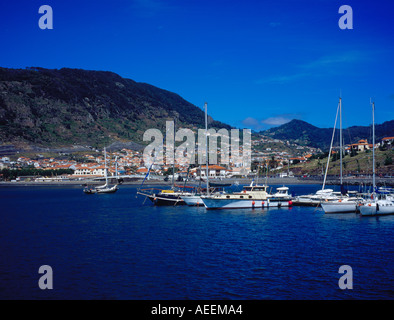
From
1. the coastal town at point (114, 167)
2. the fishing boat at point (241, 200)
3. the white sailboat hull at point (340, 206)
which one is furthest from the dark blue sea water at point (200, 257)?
the coastal town at point (114, 167)

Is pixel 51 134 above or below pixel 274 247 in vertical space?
above

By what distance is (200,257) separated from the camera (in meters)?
21.2

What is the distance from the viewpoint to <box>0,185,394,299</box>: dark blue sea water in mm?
15805

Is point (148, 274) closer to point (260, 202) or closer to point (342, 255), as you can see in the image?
point (342, 255)

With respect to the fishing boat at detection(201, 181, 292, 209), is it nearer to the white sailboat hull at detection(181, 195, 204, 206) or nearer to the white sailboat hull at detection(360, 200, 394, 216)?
the white sailboat hull at detection(181, 195, 204, 206)

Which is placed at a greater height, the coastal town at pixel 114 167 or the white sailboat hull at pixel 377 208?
the coastal town at pixel 114 167

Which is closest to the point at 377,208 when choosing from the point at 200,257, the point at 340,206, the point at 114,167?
the point at 340,206

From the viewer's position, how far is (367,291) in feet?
50.9

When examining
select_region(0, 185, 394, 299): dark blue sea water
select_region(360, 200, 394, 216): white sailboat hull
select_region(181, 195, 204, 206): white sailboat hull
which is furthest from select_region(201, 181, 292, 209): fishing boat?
select_region(360, 200, 394, 216): white sailboat hull

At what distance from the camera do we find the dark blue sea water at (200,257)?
15805 mm

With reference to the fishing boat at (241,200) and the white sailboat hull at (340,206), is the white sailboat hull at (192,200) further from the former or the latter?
the white sailboat hull at (340,206)
